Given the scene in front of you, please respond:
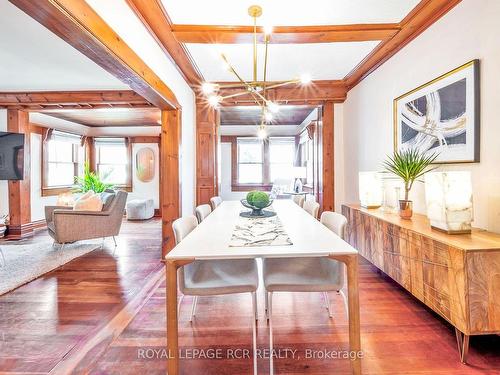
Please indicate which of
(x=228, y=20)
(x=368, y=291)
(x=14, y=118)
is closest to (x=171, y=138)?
(x=228, y=20)

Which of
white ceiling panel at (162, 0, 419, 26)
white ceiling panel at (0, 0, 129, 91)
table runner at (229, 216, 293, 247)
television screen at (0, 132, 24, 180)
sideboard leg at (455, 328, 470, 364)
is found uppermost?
white ceiling panel at (162, 0, 419, 26)

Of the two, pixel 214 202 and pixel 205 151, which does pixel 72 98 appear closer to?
pixel 205 151

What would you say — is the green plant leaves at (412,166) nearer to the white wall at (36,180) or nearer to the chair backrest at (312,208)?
the chair backrest at (312,208)

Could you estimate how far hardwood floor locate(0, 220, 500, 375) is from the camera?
1.63 metres

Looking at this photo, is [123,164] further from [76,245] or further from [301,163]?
[301,163]

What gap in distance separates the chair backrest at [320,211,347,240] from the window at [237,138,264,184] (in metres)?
5.65

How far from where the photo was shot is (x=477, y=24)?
79.5 inches

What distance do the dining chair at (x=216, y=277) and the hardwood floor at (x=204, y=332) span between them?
0.34 metres

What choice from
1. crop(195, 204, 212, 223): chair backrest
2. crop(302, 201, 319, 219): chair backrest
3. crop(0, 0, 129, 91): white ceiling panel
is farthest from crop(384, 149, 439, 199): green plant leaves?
crop(0, 0, 129, 91): white ceiling panel

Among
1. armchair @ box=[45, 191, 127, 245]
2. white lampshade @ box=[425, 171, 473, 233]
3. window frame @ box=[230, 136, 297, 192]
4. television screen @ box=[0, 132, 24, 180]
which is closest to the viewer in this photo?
white lampshade @ box=[425, 171, 473, 233]

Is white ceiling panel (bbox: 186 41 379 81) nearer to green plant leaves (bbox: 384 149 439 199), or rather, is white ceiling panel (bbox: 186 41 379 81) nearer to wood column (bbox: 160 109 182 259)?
wood column (bbox: 160 109 182 259)

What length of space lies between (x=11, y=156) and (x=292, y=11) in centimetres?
493

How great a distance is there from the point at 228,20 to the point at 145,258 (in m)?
3.00

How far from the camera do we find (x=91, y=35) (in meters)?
1.67
